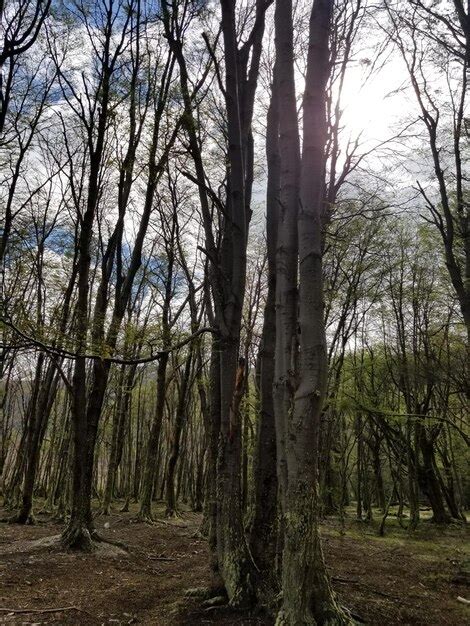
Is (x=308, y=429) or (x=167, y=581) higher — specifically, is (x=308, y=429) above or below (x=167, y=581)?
above

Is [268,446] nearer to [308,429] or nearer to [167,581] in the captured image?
[308,429]

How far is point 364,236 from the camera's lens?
1482 cm

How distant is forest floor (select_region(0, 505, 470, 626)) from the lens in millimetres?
4438

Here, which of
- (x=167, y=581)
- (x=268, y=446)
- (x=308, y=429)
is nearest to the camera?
(x=308, y=429)

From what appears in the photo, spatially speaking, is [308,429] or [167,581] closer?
[308,429]

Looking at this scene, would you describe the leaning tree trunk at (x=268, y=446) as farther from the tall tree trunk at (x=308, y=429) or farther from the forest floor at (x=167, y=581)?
the tall tree trunk at (x=308, y=429)

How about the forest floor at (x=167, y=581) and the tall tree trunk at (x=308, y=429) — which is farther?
the forest floor at (x=167, y=581)

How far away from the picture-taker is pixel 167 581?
6.23m

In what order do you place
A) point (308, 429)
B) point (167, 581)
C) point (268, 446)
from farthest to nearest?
point (167, 581), point (268, 446), point (308, 429)

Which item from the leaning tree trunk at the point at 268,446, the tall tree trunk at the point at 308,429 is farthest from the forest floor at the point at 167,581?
the tall tree trunk at the point at 308,429

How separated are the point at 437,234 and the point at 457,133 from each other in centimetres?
505

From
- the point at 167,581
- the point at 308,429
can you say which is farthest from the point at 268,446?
the point at 167,581

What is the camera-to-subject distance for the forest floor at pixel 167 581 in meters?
4.44

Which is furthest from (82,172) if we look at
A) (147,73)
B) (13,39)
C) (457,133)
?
(457,133)
